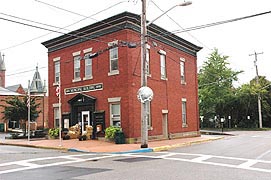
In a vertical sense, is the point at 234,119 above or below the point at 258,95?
below

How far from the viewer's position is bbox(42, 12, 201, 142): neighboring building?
22.1 metres

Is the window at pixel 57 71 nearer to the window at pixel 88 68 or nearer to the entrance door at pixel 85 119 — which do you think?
the window at pixel 88 68

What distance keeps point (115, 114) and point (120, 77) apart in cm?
263

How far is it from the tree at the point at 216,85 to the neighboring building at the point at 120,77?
24.2 metres

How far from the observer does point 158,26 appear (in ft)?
82.1

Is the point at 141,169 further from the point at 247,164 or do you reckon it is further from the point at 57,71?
the point at 57,71

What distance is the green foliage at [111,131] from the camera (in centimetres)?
2144

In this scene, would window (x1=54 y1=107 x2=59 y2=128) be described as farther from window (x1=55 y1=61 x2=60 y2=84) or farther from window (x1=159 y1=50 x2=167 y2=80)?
window (x1=159 y1=50 x2=167 y2=80)

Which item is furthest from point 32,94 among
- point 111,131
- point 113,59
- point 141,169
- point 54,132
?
point 141,169

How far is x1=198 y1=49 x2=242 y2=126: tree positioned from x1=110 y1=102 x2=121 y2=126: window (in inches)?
1297

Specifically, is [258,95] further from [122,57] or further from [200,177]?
[200,177]

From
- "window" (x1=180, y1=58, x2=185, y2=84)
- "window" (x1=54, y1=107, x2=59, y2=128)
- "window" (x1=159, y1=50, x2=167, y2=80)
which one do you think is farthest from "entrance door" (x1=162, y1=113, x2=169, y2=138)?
"window" (x1=54, y1=107, x2=59, y2=128)

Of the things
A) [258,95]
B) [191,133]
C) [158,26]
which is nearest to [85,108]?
[158,26]

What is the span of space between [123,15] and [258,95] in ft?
116
